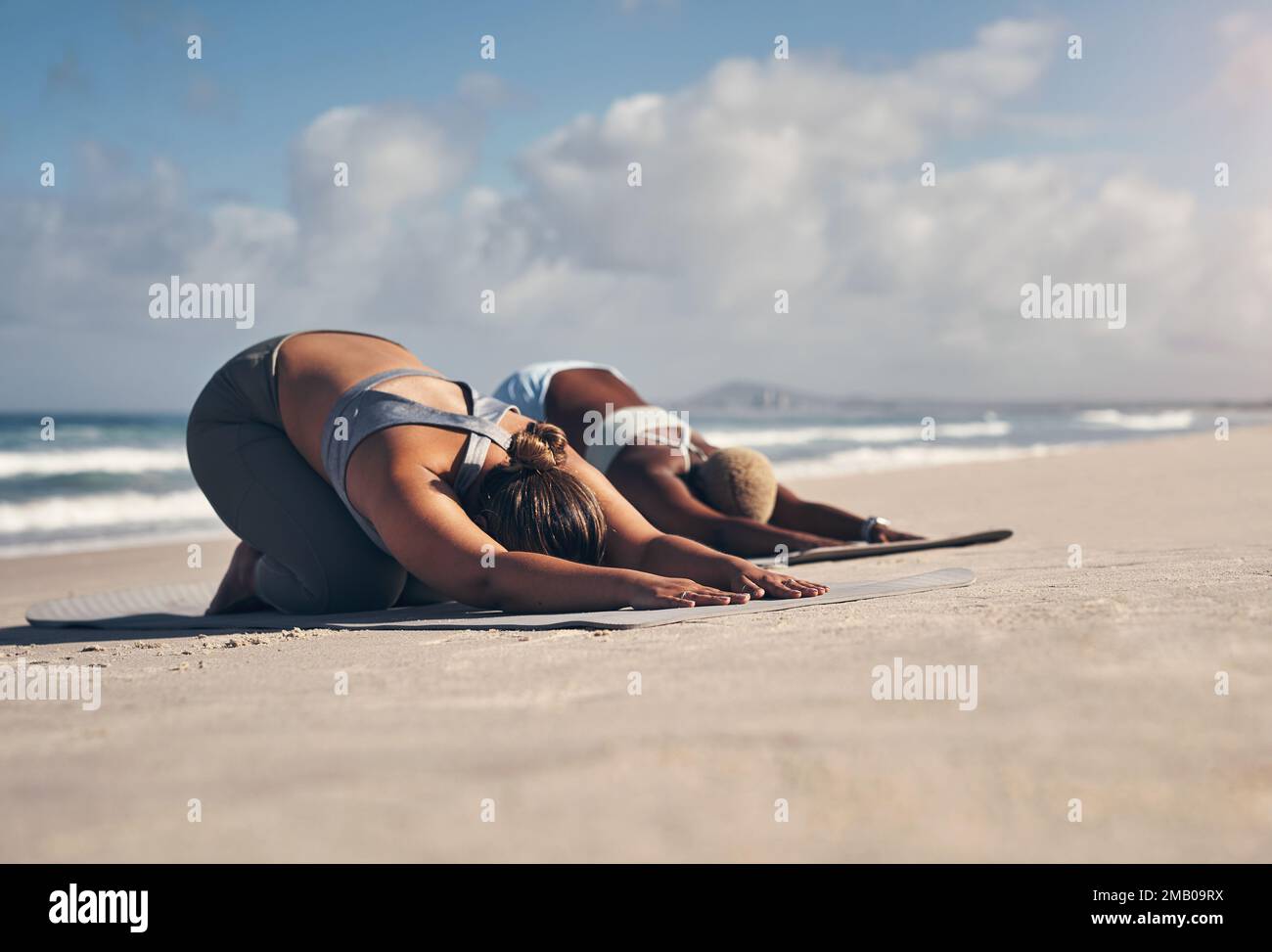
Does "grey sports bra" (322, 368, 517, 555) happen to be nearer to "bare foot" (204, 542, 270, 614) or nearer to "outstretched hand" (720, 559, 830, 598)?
"bare foot" (204, 542, 270, 614)

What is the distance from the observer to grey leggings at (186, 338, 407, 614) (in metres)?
3.84

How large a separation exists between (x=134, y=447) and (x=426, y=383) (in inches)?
702

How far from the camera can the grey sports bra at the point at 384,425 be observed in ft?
11.1

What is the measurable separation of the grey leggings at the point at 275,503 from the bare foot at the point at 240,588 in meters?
0.08

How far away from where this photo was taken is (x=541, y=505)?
3281 mm

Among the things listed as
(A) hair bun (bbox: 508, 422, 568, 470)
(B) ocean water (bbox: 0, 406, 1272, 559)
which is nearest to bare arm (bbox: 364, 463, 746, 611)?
(A) hair bun (bbox: 508, 422, 568, 470)

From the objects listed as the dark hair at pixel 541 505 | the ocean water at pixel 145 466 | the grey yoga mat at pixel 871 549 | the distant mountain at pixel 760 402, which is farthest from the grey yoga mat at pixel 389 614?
the distant mountain at pixel 760 402

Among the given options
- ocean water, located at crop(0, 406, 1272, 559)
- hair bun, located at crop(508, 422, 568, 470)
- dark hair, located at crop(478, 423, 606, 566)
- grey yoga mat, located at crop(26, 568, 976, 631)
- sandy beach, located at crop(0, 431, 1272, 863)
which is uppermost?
ocean water, located at crop(0, 406, 1272, 559)

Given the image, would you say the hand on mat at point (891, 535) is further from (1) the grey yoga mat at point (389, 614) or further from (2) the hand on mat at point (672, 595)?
(2) the hand on mat at point (672, 595)

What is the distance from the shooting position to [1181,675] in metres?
2.00

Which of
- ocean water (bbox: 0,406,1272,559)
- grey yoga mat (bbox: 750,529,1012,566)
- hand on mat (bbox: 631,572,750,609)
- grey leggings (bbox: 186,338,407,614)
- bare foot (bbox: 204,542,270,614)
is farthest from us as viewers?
ocean water (bbox: 0,406,1272,559)
